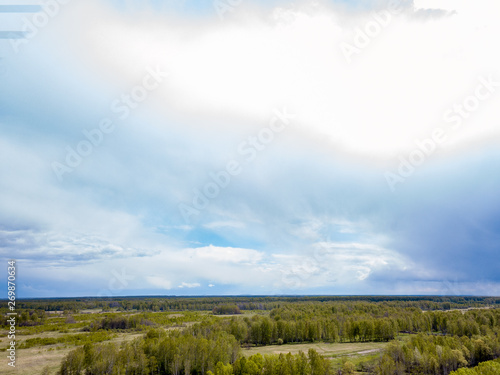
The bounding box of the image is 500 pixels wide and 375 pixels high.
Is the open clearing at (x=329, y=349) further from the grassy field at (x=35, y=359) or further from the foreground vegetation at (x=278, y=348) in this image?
the grassy field at (x=35, y=359)

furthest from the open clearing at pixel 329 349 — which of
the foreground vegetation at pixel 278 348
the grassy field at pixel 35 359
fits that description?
the grassy field at pixel 35 359

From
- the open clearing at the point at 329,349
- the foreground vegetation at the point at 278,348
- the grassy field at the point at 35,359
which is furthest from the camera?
the open clearing at the point at 329,349

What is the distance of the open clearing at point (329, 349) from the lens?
330 ft

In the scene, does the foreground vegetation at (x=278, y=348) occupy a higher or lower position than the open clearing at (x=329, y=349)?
higher

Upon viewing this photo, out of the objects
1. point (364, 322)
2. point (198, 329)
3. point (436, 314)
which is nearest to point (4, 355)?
point (198, 329)

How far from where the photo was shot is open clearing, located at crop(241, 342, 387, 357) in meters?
101

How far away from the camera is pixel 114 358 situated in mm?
66750

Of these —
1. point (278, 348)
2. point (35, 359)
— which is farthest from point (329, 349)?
point (35, 359)

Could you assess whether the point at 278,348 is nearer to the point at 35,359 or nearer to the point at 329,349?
the point at 329,349

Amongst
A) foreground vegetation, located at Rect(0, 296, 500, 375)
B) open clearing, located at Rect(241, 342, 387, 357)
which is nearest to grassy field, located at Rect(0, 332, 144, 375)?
foreground vegetation, located at Rect(0, 296, 500, 375)

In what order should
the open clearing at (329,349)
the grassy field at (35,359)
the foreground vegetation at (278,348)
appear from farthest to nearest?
the open clearing at (329,349)
the grassy field at (35,359)
the foreground vegetation at (278,348)

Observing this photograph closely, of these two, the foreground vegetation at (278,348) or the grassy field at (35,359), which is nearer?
the foreground vegetation at (278,348)

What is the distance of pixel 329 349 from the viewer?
109 meters

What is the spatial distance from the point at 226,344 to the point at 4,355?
210 ft
